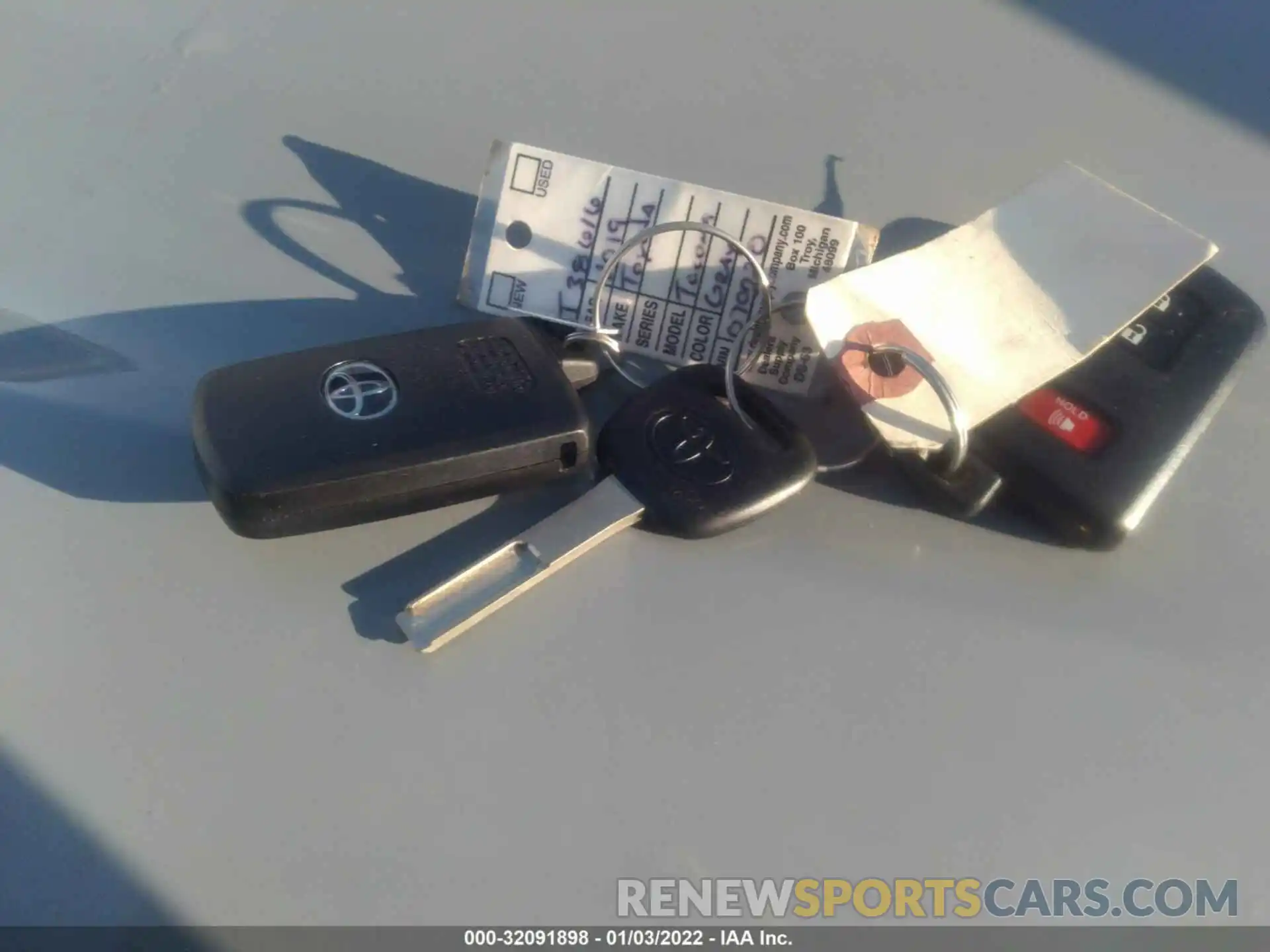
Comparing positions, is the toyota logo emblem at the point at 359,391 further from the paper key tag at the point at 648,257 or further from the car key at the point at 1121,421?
the car key at the point at 1121,421

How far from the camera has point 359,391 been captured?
0.54 metres

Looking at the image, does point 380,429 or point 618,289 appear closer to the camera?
point 380,429

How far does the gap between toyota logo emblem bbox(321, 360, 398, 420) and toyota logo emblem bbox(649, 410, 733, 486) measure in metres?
0.14

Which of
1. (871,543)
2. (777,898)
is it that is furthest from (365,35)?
(777,898)

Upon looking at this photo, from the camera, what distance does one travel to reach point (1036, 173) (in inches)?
29.3

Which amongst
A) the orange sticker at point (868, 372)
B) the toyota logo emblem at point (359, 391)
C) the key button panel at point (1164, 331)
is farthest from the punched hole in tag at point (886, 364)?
the toyota logo emblem at point (359, 391)

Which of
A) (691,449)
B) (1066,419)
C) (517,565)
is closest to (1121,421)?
(1066,419)

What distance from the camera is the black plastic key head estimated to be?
1.83 ft

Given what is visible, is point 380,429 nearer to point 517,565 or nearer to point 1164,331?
point 517,565

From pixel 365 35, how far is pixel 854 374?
0.47 metres

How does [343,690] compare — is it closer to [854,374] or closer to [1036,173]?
[854,374]

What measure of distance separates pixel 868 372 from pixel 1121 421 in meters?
0.14

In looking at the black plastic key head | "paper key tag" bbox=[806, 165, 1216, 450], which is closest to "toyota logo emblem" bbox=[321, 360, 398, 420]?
the black plastic key head

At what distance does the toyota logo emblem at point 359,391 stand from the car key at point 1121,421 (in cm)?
32
